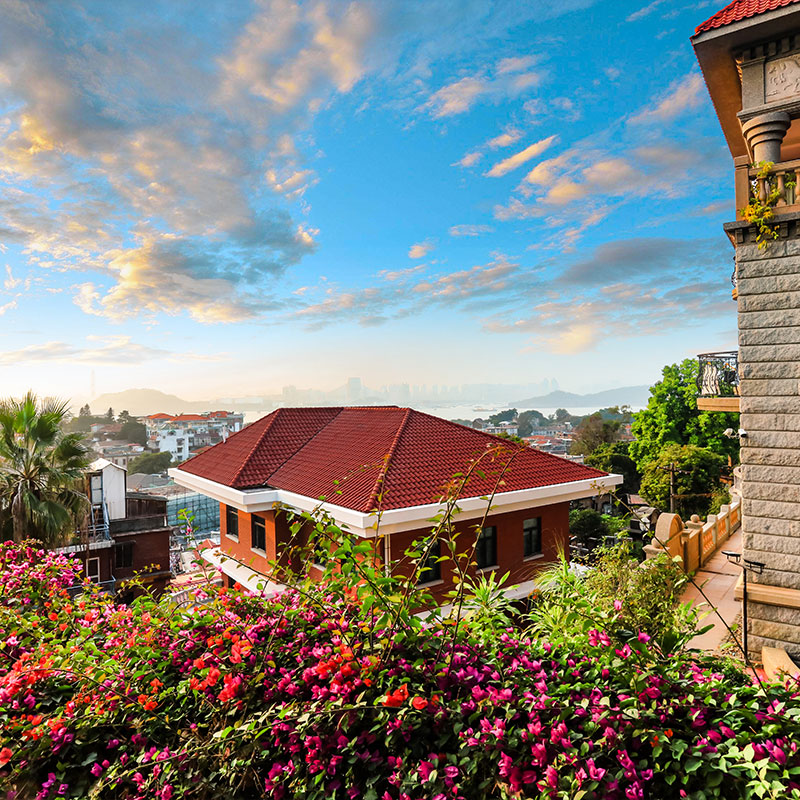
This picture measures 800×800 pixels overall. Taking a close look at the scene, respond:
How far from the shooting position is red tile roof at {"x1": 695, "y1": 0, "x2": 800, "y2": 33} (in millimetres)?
6051

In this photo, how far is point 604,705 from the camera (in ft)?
5.85

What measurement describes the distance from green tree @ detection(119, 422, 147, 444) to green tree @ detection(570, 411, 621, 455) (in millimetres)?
32557

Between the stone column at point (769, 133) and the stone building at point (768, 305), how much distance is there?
11 mm

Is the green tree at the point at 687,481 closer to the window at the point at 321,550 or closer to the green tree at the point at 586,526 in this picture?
the green tree at the point at 586,526

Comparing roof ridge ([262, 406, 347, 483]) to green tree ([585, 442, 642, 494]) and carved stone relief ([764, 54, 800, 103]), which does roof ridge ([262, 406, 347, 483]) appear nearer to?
carved stone relief ([764, 54, 800, 103])

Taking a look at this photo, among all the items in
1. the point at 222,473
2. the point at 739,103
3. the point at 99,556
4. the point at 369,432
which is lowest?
the point at 99,556

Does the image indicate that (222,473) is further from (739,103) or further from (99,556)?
(739,103)

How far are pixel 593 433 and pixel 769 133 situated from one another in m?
38.8

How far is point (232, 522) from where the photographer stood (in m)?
13.6

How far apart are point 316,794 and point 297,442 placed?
506 inches

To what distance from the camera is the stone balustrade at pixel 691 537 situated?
34.3 ft

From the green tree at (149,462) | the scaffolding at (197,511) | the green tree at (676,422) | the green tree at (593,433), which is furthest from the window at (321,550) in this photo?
the green tree at (593,433)

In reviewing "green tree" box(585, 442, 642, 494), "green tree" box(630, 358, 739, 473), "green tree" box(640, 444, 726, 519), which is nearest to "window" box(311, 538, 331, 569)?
"green tree" box(640, 444, 726, 519)

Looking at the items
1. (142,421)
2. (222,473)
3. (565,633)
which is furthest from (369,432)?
→ (142,421)
